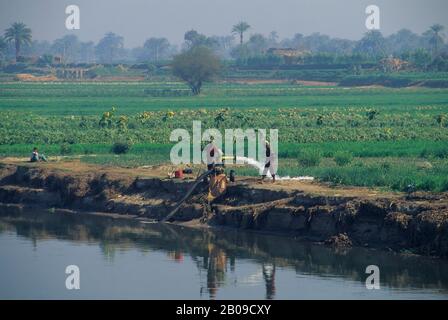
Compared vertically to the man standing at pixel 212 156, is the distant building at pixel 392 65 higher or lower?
lower

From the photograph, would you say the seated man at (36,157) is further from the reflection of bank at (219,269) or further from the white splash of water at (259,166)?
the reflection of bank at (219,269)

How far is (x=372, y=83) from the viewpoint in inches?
3821

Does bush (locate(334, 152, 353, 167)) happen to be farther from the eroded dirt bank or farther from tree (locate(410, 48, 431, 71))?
tree (locate(410, 48, 431, 71))

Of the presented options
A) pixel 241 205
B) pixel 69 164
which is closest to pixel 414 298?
pixel 241 205

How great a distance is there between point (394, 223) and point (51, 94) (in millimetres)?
63898

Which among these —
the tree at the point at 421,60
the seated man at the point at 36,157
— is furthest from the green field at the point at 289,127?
the tree at the point at 421,60

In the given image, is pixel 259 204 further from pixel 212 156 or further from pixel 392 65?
pixel 392 65

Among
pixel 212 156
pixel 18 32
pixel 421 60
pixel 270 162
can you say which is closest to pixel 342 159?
pixel 270 162

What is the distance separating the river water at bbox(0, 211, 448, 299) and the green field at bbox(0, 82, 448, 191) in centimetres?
339

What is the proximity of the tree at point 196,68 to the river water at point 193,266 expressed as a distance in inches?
2678

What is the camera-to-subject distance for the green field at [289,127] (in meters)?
31.6

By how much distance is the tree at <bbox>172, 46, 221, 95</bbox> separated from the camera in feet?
319

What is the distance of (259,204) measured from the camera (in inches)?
1077

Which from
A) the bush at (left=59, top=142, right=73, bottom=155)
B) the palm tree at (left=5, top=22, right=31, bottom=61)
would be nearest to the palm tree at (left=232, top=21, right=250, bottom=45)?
the palm tree at (left=5, top=22, right=31, bottom=61)
